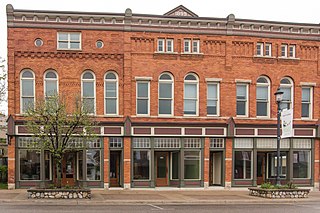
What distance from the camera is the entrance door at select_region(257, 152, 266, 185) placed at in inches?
980

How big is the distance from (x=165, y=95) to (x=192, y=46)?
3.50m

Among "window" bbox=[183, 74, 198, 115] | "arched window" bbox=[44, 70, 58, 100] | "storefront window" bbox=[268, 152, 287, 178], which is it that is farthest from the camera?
"storefront window" bbox=[268, 152, 287, 178]

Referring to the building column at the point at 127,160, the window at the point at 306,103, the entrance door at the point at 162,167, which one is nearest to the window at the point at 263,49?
the window at the point at 306,103

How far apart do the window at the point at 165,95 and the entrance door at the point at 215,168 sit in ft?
14.0

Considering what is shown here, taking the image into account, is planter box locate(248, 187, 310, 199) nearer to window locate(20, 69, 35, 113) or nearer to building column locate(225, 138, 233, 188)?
building column locate(225, 138, 233, 188)

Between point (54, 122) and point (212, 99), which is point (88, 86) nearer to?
Result: point (54, 122)

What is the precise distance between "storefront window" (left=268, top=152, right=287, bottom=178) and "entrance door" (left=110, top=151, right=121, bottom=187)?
1014 cm

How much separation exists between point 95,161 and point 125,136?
7.74 feet

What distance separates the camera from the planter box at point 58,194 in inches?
690

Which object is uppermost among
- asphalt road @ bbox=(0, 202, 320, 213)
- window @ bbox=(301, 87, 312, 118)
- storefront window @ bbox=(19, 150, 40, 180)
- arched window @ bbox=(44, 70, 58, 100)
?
arched window @ bbox=(44, 70, 58, 100)

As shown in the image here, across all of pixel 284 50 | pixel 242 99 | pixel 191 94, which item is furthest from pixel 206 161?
pixel 284 50

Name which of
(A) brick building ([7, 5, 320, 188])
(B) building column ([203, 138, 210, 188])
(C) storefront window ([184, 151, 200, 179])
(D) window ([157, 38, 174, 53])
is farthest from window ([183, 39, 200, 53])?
(C) storefront window ([184, 151, 200, 179])

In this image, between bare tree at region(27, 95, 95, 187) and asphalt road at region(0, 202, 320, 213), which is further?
bare tree at region(27, 95, 95, 187)

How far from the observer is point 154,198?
18.6m
